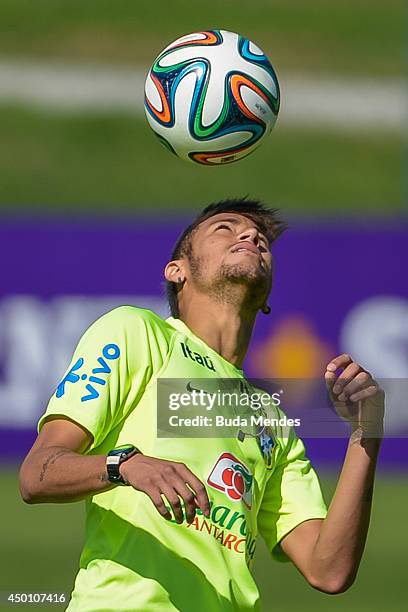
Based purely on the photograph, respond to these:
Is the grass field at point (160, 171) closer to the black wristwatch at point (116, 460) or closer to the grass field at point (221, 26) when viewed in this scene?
the grass field at point (221, 26)

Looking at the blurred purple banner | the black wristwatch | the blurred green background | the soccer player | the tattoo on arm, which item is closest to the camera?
the black wristwatch

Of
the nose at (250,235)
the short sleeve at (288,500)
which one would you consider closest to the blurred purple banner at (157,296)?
the nose at (250,235)

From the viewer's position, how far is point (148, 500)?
174 inches

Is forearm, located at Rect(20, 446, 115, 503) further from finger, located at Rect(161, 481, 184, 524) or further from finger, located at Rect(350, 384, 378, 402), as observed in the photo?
finger, located at Rect(350, 384, 378, 402)

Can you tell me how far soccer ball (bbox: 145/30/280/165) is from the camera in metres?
6.25

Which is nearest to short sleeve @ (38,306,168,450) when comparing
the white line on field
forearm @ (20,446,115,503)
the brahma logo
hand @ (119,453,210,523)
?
forearm @ (20,446,115,503)

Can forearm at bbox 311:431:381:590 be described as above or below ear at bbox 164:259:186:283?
Result: below

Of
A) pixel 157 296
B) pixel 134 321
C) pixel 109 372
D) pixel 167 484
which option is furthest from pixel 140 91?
pixel 167 484

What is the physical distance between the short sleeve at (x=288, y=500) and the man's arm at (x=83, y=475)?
0.89 metres

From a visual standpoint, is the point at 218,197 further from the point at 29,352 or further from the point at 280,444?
the point at 280,444

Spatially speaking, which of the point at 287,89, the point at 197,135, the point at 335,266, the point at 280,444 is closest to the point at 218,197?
the point at 287,89

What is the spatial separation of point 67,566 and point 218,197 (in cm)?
1120

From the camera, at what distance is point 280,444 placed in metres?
4.97

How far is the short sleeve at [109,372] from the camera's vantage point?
14.4 ft
